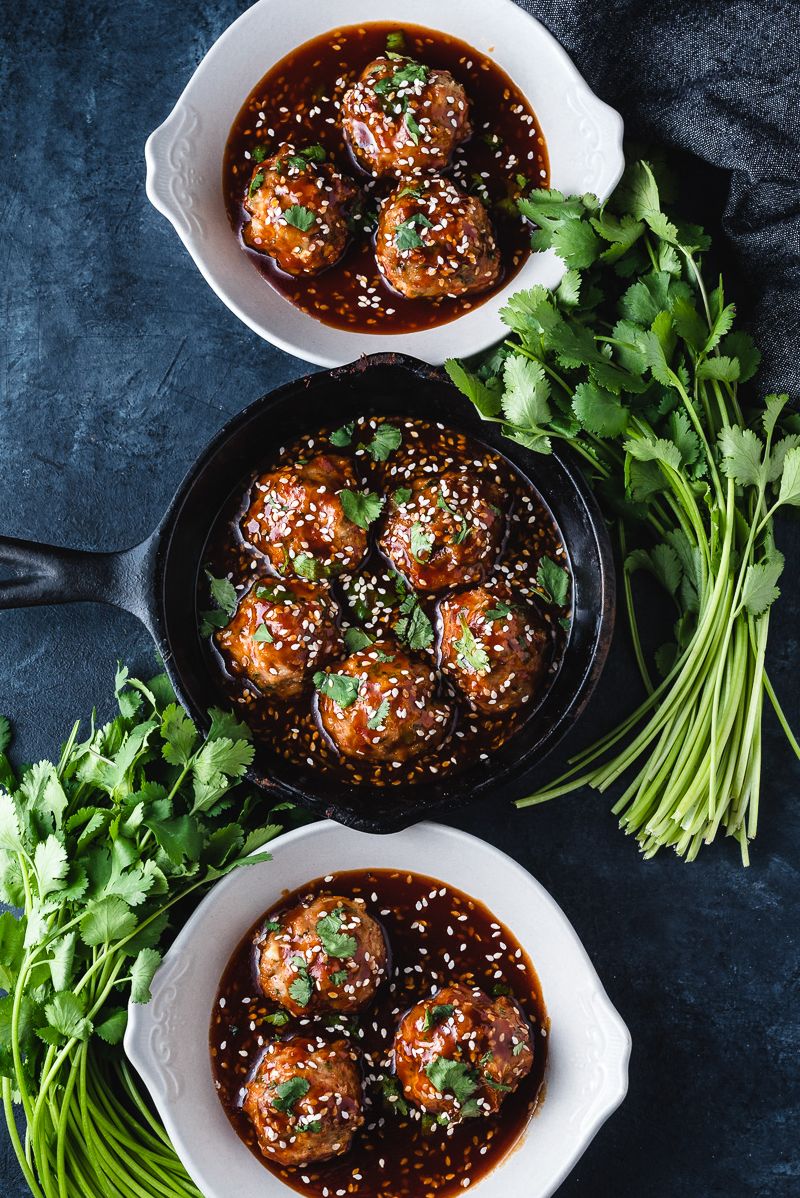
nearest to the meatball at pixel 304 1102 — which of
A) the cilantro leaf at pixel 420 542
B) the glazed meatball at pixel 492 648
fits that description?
the glazed meatball at pixel 492 648

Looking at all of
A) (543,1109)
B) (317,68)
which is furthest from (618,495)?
(543,1109)

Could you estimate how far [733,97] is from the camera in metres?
2.79

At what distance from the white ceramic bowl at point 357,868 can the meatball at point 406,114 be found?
1.78m

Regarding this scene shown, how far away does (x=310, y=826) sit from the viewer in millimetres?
2787

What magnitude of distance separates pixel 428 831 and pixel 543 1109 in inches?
31.6

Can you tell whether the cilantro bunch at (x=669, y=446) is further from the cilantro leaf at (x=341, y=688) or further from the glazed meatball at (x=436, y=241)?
the cilantro leaf at (x=341, y=688)

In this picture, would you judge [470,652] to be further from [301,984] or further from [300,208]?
[300,208]

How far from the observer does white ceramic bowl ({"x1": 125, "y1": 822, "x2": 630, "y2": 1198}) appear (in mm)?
2697

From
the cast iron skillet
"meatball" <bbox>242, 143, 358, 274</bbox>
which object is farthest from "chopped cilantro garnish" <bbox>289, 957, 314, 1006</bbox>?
"meatball" <bbox>242, 143, 358, 274</bbox>

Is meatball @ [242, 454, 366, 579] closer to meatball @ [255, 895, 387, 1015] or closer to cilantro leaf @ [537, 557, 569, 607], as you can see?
cilantro leaf @ [537, 557, 569, 607]

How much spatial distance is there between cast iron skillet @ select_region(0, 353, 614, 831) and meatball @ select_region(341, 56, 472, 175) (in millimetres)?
582

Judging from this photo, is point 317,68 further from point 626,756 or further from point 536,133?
point 626,756

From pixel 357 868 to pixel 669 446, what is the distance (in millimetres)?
1382

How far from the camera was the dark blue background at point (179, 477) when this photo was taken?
304 centimetres
